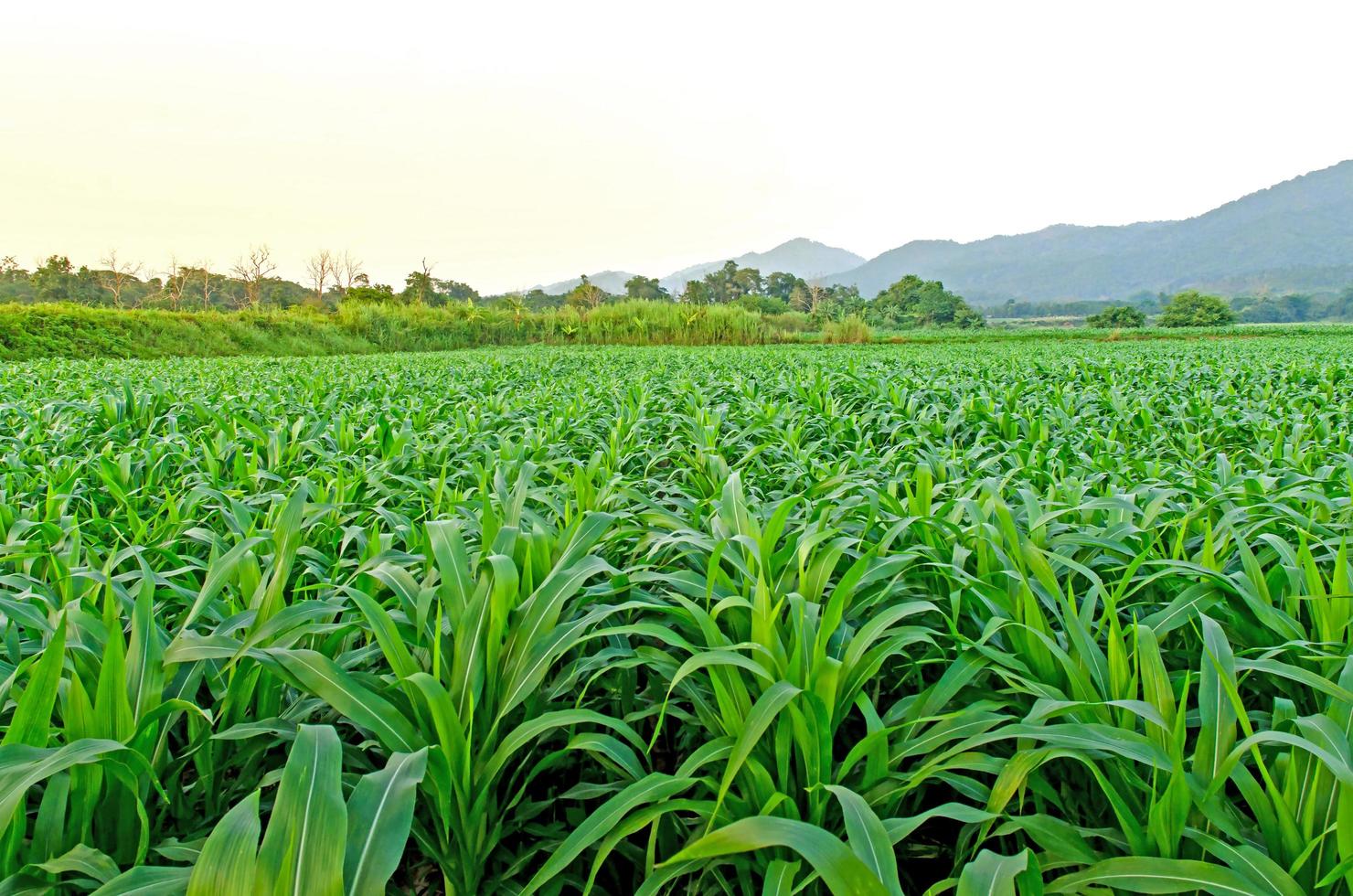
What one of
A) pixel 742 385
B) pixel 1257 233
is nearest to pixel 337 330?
pixel 742 385

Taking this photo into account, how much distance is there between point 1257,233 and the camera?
16862 centimetres

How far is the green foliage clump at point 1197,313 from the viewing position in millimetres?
55781

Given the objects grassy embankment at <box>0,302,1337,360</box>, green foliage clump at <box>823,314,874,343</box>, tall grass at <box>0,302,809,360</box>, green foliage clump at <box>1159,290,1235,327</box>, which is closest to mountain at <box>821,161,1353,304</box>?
green foliage clump at <box>1159,290,1235,327</box>

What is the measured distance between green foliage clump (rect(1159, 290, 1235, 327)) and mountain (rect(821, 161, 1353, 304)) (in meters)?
103

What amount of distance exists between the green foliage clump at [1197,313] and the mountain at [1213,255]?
4040 inches

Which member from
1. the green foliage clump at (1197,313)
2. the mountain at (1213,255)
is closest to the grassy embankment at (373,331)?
the green foliage clump at (1197,313)

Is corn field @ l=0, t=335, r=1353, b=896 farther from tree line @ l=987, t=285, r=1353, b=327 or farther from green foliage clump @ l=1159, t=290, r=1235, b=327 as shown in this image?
green foliage clump @ l=1159, t=290, r=1235, b=327

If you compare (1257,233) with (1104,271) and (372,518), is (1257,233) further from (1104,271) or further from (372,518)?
(372,518)

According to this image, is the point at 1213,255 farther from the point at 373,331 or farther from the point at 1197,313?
the point at 373,331

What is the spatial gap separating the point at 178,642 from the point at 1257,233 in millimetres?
235738

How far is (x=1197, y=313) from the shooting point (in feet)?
186

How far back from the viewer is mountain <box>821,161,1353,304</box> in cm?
15038

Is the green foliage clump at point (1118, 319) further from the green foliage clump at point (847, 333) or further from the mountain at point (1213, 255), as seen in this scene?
the mountain at point (1213, 255)

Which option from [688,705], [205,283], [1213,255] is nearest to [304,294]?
[205,283]
